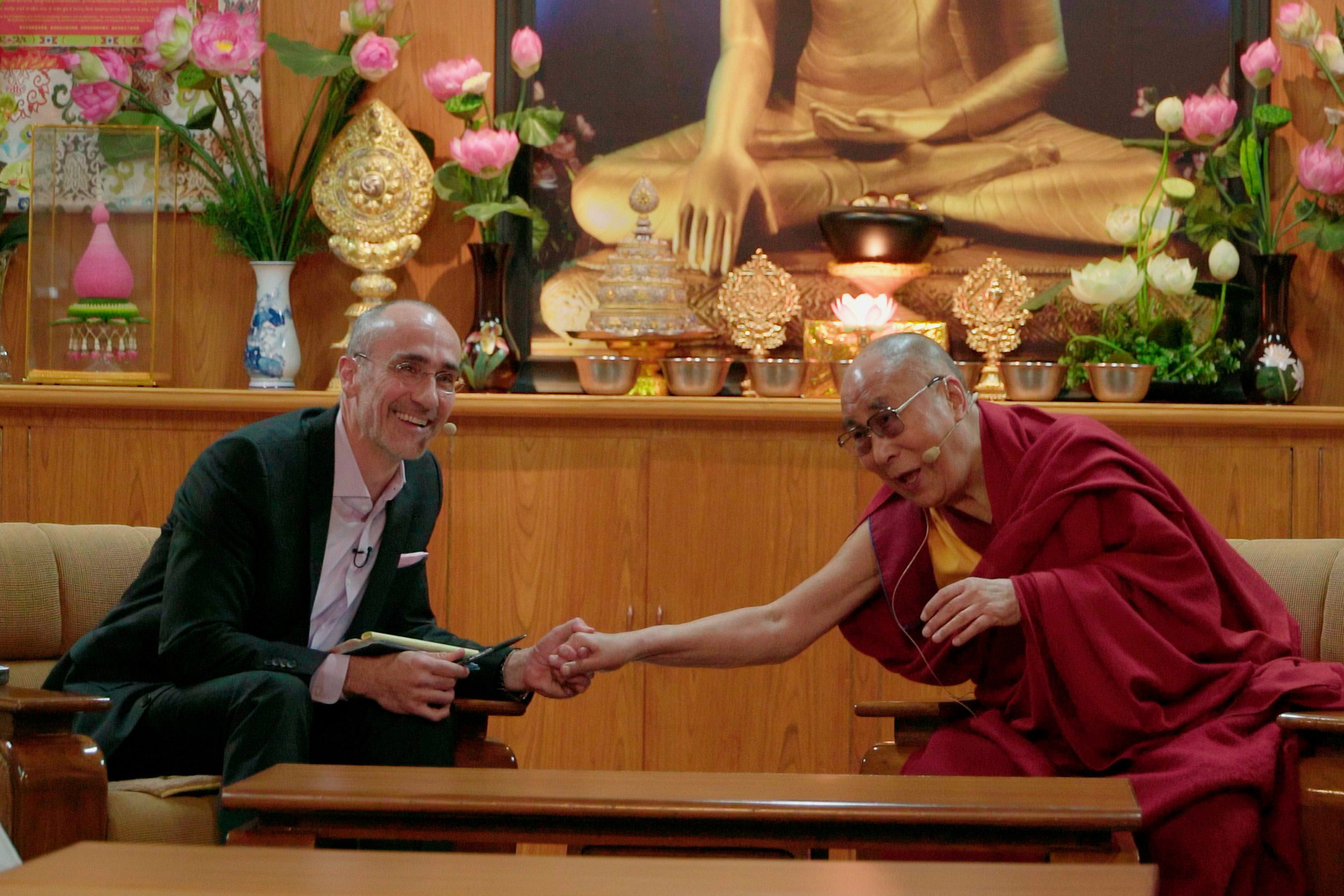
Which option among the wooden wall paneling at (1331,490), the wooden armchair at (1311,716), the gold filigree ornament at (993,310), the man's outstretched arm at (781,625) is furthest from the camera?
the gold filigree ornament at (993,310)

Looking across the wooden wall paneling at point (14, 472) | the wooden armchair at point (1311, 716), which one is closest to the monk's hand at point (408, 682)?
the wooden armchair at point (1311, 716)

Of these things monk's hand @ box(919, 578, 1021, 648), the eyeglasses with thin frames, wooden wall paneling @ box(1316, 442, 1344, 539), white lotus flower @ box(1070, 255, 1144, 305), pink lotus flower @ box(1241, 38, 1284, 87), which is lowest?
monk's hand @ box(919, 578, 1021, 648)

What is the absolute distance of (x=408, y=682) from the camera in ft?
8.40

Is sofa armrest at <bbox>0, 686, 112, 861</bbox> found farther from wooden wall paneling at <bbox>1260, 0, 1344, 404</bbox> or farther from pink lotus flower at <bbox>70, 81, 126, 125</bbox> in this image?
wooden wall paneling at <bbox>1260, 0, 1344, 404</bbox>

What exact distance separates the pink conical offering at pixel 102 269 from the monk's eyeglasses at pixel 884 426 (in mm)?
2162

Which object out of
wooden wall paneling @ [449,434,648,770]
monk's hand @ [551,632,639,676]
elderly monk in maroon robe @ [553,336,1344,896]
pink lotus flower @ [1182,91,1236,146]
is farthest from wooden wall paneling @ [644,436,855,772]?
pink lotus flower @ [1182,91,1236,146]

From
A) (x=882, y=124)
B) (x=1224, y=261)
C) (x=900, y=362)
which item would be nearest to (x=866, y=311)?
(x=882, y=124)

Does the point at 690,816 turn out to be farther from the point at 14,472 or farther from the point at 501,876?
the point at 14,472

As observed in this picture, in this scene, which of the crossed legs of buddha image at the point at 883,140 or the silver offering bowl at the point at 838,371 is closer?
the silver offering bowl at the point at 838,371

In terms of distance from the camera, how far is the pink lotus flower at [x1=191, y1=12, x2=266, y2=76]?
3717 mm

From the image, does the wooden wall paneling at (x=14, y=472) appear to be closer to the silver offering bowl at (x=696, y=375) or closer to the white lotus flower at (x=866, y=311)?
the silver offering bowl at (x=696, y=375)

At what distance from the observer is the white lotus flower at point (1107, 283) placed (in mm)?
3697

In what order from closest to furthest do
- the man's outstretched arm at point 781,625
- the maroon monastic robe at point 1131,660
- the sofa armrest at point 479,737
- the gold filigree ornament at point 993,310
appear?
the maroon monastic robe at point 1131,660, the sofa armrest at point 479,737, the man's outstretched arm at point 781,625, the gold filigree ornament at point 993,310

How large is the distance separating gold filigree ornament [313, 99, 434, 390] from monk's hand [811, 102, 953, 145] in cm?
108
